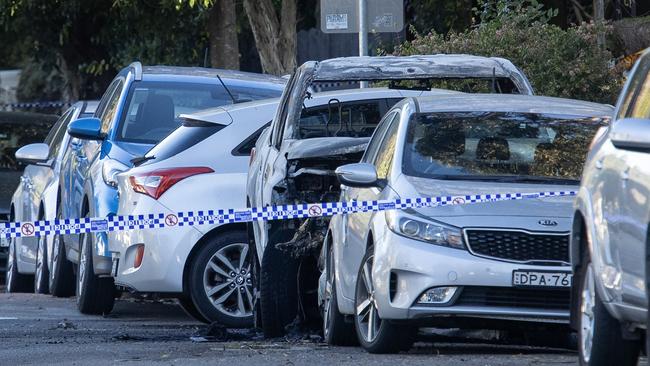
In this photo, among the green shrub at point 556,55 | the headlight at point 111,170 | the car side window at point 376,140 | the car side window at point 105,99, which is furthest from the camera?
the green shrub at point 556,55

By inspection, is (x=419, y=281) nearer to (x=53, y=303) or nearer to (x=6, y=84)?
(x=53, y=303)

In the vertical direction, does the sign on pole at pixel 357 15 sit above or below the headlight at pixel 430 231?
above

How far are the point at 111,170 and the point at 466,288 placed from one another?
4821mm

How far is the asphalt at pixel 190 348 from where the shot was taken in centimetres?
856

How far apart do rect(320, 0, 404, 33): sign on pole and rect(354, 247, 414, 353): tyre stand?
707cm

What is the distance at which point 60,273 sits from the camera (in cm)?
1538

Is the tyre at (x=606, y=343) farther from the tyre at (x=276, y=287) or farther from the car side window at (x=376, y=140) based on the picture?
the tyre at (x=276, y=287)

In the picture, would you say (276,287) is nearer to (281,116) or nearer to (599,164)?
(281,116)

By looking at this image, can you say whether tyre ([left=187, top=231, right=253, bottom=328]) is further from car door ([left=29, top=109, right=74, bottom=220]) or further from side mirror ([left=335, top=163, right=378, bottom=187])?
car door ([left=29, top=109, right=74, bottom=220])

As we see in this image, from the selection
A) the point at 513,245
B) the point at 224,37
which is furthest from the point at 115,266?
the point at 224,37

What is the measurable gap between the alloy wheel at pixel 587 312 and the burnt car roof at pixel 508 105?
102 inches

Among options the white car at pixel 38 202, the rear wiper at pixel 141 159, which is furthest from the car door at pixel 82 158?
the rear wiper at pixel 141 159

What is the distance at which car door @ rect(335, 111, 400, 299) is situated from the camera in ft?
30.8

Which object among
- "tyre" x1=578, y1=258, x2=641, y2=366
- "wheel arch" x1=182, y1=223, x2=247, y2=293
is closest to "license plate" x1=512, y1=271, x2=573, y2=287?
"tyre" x1=578, y1=258, x2=641, y2=366
